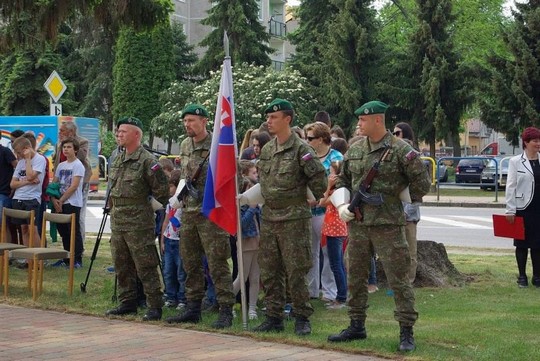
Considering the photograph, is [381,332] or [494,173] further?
[494,173]

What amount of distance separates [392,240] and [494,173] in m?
23.2

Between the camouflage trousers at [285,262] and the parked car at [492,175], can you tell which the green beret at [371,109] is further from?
the parked car at [492,175]

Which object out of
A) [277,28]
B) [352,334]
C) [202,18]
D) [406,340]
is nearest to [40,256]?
[352,334]

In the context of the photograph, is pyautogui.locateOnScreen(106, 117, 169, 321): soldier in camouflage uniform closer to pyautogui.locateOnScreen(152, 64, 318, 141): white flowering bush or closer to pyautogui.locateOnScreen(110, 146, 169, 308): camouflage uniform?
pyautogui.locateOnScreen(110, 146, 169, 308): camouflage uniform

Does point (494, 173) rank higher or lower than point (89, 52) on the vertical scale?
lower

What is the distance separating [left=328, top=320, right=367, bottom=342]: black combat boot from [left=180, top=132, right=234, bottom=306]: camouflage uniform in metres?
1.32

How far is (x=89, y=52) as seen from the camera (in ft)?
166

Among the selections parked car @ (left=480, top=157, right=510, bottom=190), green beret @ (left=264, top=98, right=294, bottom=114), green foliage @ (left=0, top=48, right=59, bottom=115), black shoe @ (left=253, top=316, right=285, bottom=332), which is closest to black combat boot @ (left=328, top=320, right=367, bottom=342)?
black shoe @ (left=253, top=316, right=285, bottom=332)

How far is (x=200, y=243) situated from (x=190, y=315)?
70 cm

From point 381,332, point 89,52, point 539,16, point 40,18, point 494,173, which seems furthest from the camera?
point 89,52

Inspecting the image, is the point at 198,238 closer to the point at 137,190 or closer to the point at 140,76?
the point at 137,190

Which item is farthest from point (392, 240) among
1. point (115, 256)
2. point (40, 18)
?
point (40, 18)

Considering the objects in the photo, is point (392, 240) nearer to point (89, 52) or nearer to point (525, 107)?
point (525, 107)

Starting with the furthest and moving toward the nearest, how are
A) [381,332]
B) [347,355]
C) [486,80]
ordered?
[486,80]
[381,332]
[347,355]
